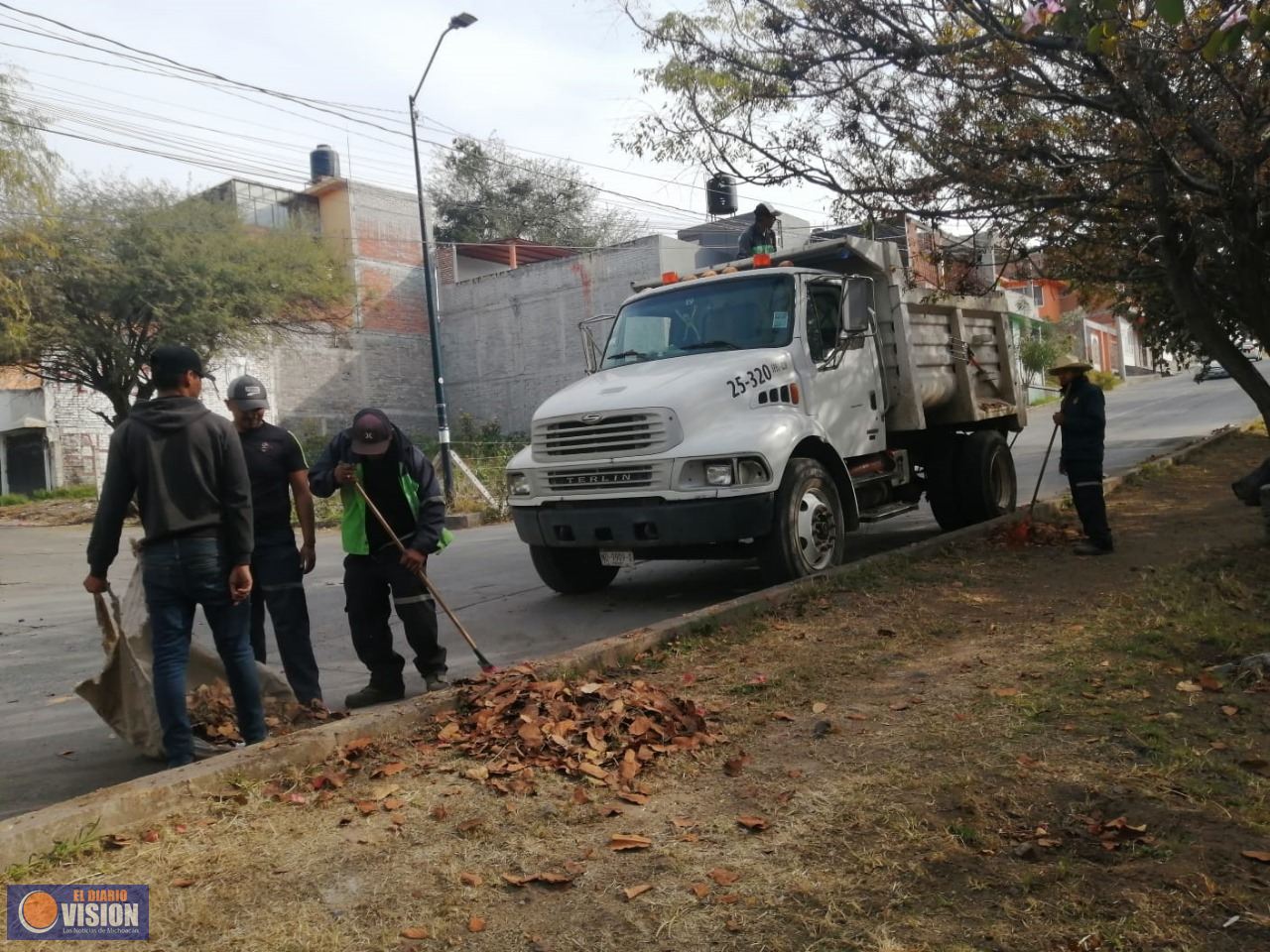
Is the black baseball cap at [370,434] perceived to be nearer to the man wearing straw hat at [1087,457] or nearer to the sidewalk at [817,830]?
the sidewalk at [817,830]

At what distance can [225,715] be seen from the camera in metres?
5.16

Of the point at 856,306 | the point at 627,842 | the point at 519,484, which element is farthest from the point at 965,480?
the point at 627,842

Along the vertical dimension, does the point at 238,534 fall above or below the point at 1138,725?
above

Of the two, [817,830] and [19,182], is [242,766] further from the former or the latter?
[19,182]

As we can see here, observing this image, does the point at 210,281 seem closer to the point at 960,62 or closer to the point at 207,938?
the point at 960,62

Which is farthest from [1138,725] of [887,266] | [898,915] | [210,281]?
[210,281]

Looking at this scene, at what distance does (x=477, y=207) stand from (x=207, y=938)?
146 feet

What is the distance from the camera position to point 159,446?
14.7 ft

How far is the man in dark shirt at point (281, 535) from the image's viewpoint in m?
5.59

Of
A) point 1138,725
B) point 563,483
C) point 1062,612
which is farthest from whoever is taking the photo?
point 563,483

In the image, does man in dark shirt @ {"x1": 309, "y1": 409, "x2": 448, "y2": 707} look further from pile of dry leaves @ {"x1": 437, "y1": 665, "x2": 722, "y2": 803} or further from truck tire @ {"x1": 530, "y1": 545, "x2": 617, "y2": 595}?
truck tire @ {"x1": 530, "y1": 545, "x2": 617, "y2": 595}

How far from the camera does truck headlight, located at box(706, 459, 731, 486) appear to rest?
7535 millimetres

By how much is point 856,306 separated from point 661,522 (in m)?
2.90

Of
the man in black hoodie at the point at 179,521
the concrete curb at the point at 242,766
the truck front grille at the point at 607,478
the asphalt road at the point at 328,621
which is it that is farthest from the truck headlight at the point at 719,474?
the man in black hoodie at the point at 179,521
